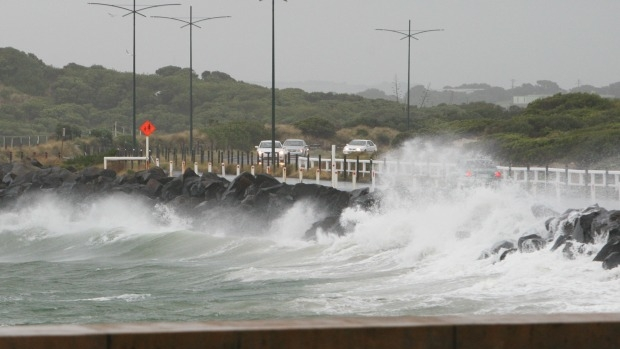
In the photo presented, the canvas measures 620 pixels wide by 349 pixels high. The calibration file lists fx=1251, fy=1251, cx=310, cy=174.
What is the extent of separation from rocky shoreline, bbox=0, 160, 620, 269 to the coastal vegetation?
69.1 ft

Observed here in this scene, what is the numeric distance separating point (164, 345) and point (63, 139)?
82819 mm

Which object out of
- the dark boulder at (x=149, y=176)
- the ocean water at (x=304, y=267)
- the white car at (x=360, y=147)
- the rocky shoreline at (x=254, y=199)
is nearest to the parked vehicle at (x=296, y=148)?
the white car at (x=360, y=147)

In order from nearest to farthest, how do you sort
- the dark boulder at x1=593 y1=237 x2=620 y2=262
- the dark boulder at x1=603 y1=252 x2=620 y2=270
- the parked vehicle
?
the dark boulder at x1=603 y1=252 x2=620 y2=270
the dark boulder at x1=593 y1=237 x2=620 y2=262
the parked vehicle

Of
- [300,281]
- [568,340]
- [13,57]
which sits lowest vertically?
→ [300,281]

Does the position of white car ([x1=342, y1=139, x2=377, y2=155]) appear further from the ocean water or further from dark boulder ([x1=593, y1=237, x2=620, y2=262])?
dark boulder ([x1=593, y1=237, x2=620, y2=262])

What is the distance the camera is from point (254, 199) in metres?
34.0

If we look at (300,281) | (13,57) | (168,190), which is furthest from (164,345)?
(13,57)

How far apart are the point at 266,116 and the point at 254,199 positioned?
444ft

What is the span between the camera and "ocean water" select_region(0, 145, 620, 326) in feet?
56.5

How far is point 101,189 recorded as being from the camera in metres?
42.6

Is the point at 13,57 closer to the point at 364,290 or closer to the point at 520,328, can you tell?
the point at 364,290

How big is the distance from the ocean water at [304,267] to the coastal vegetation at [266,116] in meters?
24.5

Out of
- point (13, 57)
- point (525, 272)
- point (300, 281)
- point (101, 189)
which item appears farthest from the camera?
point (13, 57)

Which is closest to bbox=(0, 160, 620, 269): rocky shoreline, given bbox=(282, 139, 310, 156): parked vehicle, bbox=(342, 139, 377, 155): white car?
bbox=(282, 139, 310, 156): parked vehicle
